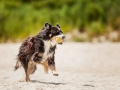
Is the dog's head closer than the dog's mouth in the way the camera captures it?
No

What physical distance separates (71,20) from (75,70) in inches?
497

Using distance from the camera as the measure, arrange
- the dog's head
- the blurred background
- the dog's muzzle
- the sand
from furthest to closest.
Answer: the blurred background → the sand → the dog's head → the dog's muzzle

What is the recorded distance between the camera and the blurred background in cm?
2561

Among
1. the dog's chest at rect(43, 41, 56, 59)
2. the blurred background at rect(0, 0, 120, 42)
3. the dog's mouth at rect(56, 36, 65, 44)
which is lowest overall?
the dog's chest at rect(43, 41, 56, 59)

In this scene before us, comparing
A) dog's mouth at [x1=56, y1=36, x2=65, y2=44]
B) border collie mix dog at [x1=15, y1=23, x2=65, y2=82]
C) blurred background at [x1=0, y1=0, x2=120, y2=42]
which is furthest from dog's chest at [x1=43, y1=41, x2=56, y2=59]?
blurred background at [x1=0, y1=0, x2=120, y2=42]

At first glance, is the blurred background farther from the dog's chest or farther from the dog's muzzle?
the dog's muzzle

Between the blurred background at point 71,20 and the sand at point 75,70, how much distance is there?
3.14 metres

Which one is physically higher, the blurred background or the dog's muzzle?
the blurred background

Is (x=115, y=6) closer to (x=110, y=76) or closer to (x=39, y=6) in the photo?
(x=39, y=6)

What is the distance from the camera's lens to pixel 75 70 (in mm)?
14742

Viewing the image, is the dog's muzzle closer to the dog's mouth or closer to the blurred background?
the dog's mouth

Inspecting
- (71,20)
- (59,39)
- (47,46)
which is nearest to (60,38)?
(59,39)

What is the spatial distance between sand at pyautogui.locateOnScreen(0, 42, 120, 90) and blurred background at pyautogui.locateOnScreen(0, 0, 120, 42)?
10.3 feet

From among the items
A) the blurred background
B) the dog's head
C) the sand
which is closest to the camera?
the dog's head
